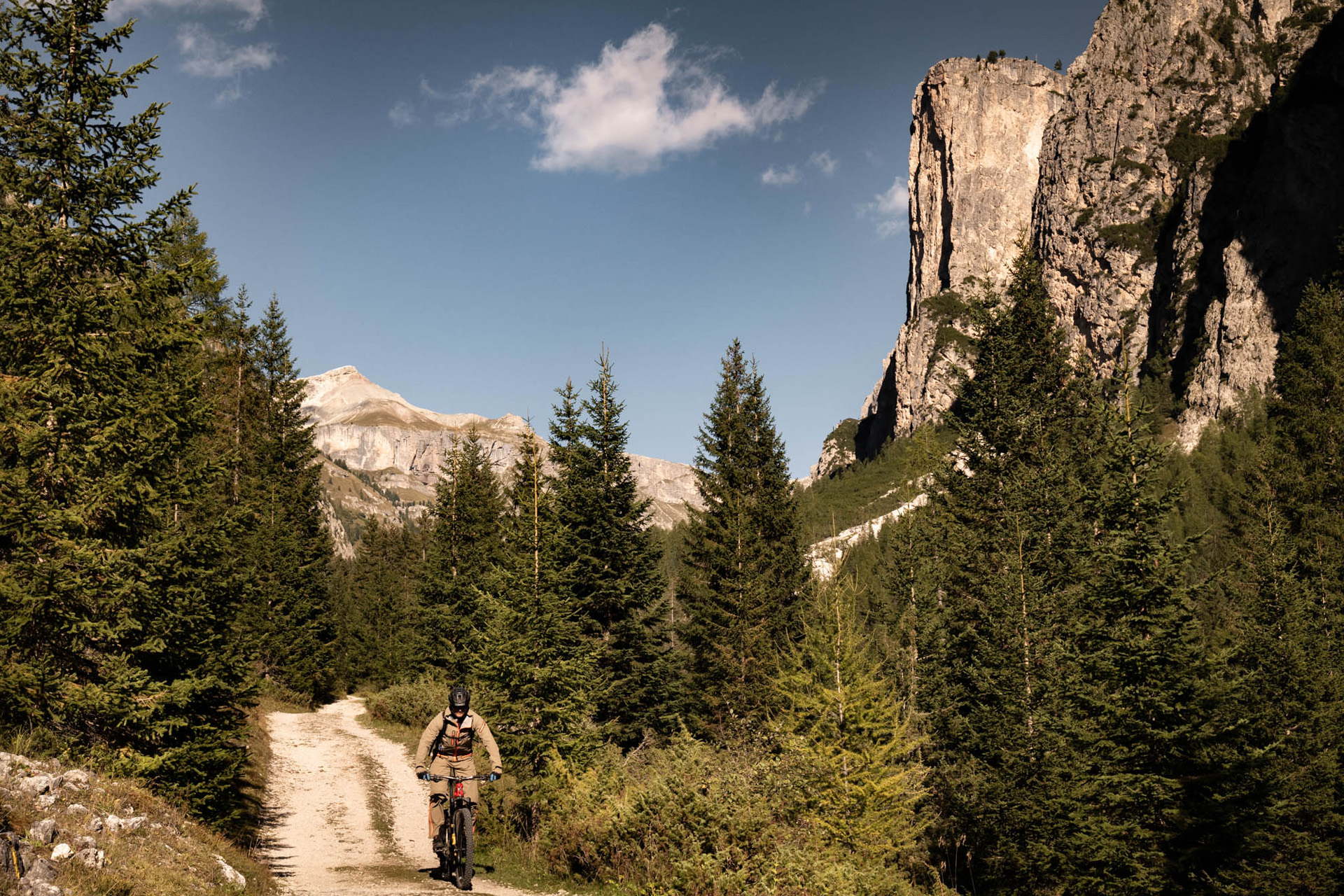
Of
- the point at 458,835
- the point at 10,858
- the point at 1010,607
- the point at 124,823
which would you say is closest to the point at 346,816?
the point at 458,835

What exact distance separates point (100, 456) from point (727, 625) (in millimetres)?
18846

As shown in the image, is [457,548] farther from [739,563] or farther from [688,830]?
[688,830]

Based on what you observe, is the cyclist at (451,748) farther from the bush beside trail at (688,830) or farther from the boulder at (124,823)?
the boulder at (124,823)

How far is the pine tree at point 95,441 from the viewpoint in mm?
10062

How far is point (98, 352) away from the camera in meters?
10.7

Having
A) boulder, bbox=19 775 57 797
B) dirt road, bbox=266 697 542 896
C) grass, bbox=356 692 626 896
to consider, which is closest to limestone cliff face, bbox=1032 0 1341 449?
dirt road, bbox=266 697 542 896

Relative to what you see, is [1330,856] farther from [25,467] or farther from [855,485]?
[855,485]

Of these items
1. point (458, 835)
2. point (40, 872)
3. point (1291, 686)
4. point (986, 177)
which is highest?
point (986, 177)

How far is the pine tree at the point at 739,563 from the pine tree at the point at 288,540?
19224 mm

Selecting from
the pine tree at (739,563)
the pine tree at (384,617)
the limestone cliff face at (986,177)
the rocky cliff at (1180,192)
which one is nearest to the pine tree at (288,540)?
the pine tree at (384,617)

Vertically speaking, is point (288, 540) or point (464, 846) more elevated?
point (288, 540)

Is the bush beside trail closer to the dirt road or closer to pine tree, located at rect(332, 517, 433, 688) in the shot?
the dirt road

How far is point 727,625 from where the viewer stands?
25266 millimetres

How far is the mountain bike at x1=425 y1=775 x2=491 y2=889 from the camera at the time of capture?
986 cm
